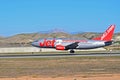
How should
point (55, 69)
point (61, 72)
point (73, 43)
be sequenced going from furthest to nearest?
point (73, 43) → point (55, 69) → point (61, 72)

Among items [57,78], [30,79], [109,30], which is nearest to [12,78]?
[30,79]

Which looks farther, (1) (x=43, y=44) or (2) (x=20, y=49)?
(2) (x=20, y=49)

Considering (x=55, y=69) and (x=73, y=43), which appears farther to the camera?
(x=73, y=43)

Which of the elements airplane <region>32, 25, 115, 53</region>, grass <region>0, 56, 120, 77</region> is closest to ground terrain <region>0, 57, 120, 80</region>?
grass <region>0, 56, 120, 77</region>

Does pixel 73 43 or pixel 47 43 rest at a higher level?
pixel 47 43

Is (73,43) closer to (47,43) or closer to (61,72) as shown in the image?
(47,43)

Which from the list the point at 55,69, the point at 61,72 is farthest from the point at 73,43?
the point at 61,72

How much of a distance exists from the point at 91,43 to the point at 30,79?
73997 mm

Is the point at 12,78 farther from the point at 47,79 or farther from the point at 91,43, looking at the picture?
the point at 91,43

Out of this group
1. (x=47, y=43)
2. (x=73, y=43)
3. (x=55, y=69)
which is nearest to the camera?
(x=55, y=69)

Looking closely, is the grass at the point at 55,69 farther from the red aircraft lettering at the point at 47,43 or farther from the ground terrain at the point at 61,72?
the red aircraft lettering at the point at 47,43

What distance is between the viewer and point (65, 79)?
2784cm

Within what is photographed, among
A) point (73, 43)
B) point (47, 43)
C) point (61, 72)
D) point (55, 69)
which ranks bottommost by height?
point (61, 72)

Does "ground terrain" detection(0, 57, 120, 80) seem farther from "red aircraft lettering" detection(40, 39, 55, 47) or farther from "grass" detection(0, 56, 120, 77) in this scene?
"red aircraft lettering" detection(40, 39, 55, 47)
